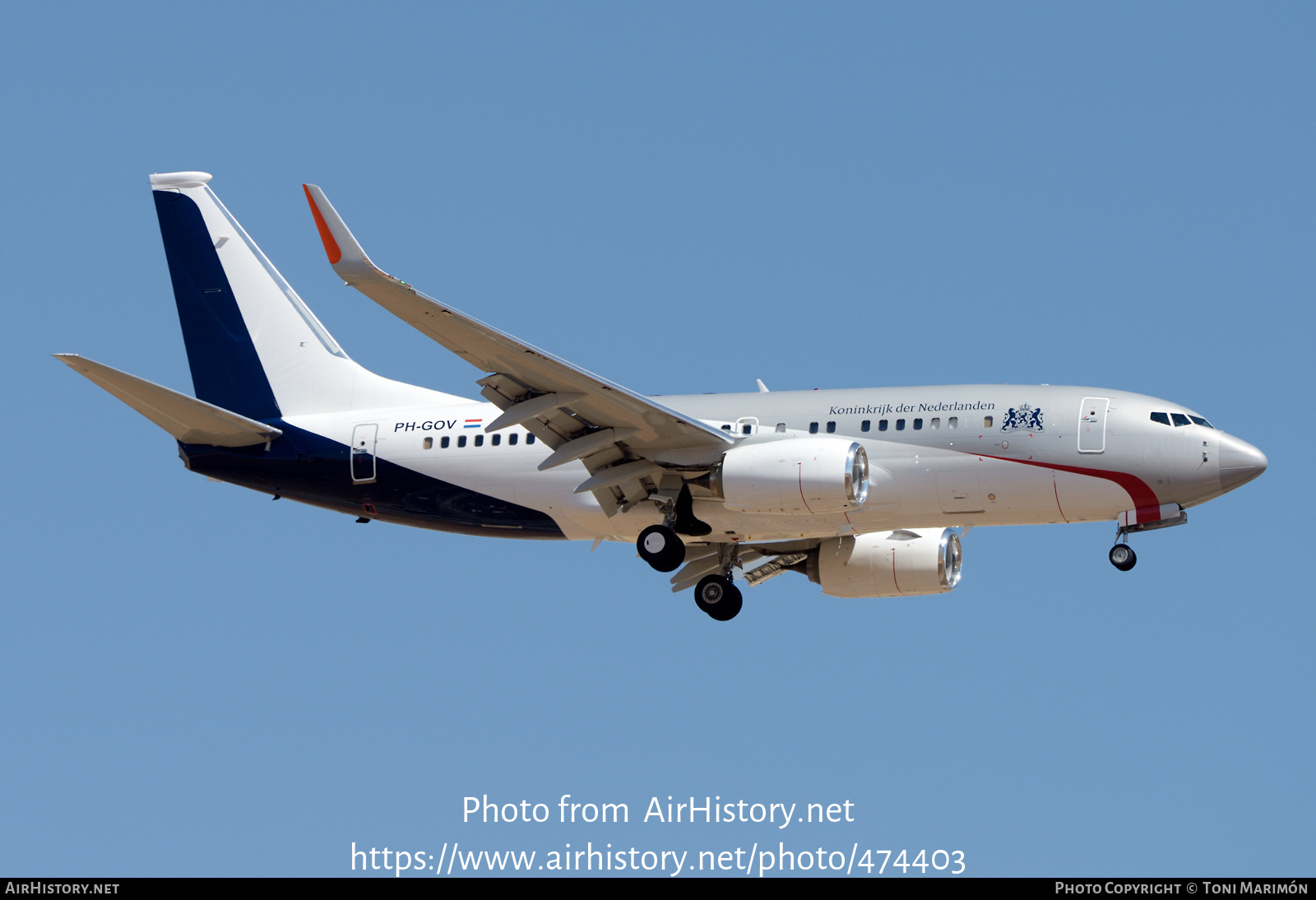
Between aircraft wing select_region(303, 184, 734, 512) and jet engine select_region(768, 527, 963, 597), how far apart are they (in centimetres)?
557

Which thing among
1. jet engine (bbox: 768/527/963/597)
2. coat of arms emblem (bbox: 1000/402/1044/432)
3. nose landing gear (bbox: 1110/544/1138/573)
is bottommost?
nose landing gear (bbox: 1110/544/1138/573)

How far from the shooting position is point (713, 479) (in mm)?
34250

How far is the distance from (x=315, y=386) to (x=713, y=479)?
33.1 feet

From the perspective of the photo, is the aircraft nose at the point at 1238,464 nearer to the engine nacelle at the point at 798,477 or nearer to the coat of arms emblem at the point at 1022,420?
the coat of arms emblem at the point at 1022,420

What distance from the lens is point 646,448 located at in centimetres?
3453

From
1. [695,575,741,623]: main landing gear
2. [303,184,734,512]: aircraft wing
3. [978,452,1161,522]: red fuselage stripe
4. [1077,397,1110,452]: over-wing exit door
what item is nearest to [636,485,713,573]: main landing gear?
[303,184,734,512]: aircraft wing

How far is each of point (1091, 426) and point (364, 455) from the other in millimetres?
15136

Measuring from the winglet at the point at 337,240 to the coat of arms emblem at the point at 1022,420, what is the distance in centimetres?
1275

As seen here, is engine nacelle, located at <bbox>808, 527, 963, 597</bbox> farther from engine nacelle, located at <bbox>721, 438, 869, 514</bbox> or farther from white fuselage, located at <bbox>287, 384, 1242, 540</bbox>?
engine nacelle, located at <bbox>721, 438, 869, 514</bbox>

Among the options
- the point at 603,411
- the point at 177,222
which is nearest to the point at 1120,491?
the point at 603,411

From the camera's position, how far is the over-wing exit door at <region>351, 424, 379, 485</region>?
36938mm

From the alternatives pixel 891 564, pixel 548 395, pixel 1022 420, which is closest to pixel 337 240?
pixel 548 395
